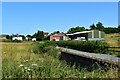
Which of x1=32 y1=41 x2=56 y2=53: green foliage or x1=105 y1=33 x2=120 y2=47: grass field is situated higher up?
x1=105 y1=33 x2=120 y2=47: grass field

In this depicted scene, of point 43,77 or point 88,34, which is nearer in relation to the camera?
point 43,77

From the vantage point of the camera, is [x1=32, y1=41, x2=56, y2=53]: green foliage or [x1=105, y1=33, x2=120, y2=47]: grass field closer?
[x1=105, y1=33, x2=120, y2=47]: grass field

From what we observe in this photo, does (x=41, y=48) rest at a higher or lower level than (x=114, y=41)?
lower

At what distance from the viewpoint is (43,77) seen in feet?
19.2

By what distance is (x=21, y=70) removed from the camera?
620 centimetres

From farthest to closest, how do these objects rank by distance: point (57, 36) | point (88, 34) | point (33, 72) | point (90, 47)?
point (57, 36) < point (88, 34) < point (90, 47) < point (33, 72)

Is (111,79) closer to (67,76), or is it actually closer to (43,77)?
(67,76)

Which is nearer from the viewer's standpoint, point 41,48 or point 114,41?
point 41,48

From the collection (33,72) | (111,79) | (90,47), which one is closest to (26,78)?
(33,72)

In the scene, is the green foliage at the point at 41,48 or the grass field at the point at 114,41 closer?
the grass field at the point at 114,41

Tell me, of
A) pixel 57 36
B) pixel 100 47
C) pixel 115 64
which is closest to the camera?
pixel 115 64

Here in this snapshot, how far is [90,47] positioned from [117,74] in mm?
18520

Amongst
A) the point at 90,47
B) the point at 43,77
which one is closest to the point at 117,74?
the point at 43,77

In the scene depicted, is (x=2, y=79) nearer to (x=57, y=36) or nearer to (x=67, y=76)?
(x=67, y=76)
